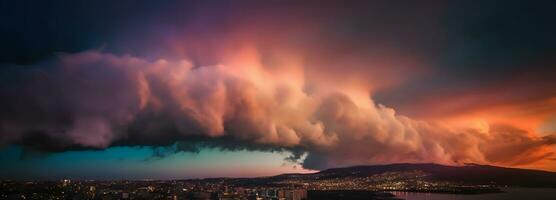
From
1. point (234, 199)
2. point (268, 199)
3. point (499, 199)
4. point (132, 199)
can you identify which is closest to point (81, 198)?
point (132, 199)

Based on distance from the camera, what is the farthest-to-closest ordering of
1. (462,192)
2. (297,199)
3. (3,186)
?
(462,192)
(297,199)
(3,186)

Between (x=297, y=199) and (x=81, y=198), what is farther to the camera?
(x=297, y=199)

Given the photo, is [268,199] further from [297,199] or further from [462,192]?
[462,192]

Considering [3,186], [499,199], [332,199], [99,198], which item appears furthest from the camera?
[499,199]

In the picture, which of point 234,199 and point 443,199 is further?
point 443,199

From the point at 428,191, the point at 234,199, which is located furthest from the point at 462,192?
the point at 234,199

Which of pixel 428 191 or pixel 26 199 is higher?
pixel 26 199

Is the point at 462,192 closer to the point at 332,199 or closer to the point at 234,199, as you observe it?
the point at 332,199

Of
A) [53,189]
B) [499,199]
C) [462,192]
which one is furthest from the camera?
[462,192]

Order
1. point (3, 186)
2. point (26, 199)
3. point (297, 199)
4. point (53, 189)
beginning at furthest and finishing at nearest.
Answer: point (297, 199), point (53, 189), point (3, 186), point (26, 199)
